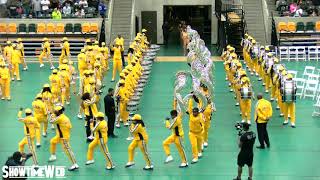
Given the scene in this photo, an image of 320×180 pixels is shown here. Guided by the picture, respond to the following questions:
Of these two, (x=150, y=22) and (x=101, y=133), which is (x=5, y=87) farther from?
(x=150, y=22)

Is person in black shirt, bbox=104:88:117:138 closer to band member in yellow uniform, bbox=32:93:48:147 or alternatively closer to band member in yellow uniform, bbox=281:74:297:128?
band member in yellow uniform, bbox=32:93:48:147

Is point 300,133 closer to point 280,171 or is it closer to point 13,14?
point 280,171

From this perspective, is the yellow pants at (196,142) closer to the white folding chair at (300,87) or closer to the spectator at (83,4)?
the white folding chair at (300,87)

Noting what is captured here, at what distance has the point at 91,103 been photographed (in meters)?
17.5

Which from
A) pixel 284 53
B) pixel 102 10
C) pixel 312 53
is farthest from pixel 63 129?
pixel 102 10

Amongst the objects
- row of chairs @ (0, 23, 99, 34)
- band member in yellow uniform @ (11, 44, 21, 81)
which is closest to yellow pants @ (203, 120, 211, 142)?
band member in yellow uniform @ (11, 44, 21, 81)

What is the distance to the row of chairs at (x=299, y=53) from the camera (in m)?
31.7

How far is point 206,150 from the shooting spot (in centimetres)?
1719

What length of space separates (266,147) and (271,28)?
57.8 feet

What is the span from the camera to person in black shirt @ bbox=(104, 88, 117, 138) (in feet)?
59.7

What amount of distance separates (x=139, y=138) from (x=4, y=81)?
9220 mm

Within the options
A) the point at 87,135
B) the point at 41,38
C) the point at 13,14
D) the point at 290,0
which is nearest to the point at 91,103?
the point at 87,135

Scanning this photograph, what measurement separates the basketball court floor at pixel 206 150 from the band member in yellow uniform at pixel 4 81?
0.36 m

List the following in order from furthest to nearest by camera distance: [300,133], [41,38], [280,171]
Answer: [41,38], [300,133], [280,171]
